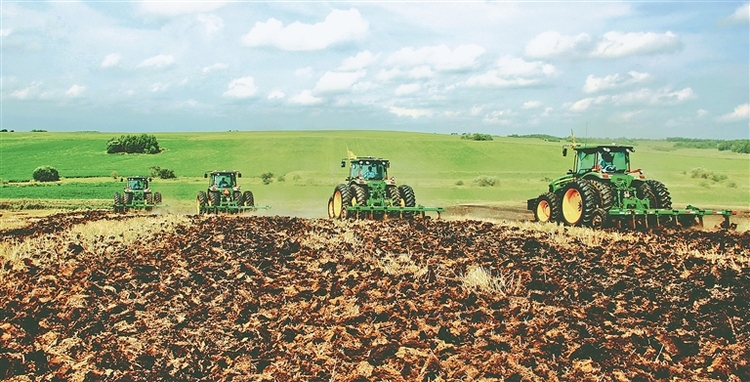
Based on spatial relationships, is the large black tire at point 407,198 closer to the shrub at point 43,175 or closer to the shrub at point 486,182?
the shrub at point 486,182

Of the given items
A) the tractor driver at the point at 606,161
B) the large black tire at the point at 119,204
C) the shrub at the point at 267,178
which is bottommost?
the large black tire at the point at 119,204

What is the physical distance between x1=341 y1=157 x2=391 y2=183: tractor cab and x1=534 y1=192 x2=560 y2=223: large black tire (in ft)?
19.8

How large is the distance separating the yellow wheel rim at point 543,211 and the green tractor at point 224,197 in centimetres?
1271

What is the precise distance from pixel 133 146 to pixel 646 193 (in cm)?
7556

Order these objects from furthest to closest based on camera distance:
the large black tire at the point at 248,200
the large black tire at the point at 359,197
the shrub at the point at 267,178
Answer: the shrub at the point at 267,178, the large black tire at the point at 248,200, the large black tire at the point at 359,197

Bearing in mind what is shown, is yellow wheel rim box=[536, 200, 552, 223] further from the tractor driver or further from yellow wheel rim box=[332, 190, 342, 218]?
yellow wheel rim box=[332, 190, 342, 218]

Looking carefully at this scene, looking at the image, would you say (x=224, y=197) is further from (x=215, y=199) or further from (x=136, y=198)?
(x=136, y=198)

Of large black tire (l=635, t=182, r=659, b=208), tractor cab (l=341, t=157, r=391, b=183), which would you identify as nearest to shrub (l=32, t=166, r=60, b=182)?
tractor cab (l=341, t=157, r=391, b=183)

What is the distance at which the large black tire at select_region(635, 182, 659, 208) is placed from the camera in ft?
63.4

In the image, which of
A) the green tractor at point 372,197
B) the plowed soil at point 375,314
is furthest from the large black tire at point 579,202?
the plowed soil at point 375,314

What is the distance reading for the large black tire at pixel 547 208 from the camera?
66.7 feet

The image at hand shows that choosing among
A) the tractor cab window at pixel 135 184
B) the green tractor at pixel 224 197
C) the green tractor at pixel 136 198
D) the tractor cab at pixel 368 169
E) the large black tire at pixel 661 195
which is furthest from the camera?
the tractor cab window at pixel 135 184

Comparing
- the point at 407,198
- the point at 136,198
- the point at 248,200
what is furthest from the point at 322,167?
the point at 407,198

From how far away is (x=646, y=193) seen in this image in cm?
1933
